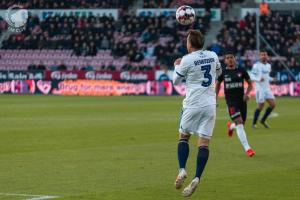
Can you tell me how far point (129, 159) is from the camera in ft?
53.7

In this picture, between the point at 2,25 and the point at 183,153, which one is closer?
the point at 183,153

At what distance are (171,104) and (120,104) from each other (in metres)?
2.29

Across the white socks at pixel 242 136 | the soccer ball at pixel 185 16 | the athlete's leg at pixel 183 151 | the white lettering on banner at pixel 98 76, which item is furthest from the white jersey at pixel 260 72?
the white lettering on banner at pixel 98 76

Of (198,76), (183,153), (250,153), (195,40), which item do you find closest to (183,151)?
(183,153)

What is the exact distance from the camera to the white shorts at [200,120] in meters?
12.3

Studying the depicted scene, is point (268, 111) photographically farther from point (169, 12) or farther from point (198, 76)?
point (169, 12)

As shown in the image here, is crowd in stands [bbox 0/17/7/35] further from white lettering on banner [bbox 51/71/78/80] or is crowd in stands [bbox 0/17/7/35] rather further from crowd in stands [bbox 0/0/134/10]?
white lettering on banner [bbox 51/71/78/80]

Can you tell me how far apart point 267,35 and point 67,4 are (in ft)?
56.2

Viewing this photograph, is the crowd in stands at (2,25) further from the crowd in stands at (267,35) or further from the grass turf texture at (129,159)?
the grass turf texture at (129,159)

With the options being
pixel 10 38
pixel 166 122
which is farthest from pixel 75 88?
pixel 166 122

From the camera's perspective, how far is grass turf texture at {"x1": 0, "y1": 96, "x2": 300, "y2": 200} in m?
12.2

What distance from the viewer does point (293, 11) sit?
56875 mm

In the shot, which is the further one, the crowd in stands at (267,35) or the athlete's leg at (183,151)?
the crowd in stands at (267,35)

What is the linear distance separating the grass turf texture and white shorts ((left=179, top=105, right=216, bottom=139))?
2.79 feet
